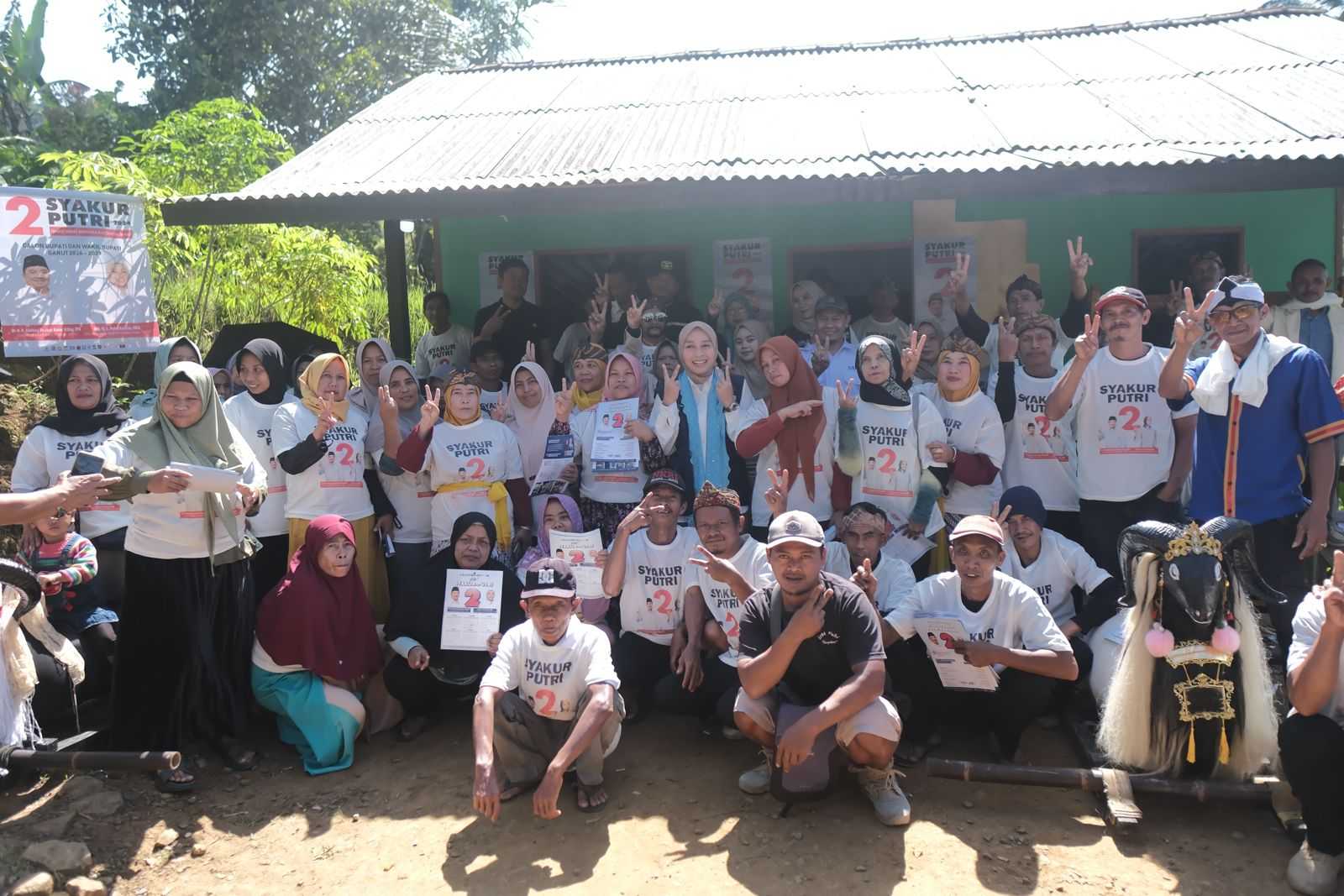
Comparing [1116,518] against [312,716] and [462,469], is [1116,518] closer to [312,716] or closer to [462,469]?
[462,469]

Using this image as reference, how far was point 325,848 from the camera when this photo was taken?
12.9 feet

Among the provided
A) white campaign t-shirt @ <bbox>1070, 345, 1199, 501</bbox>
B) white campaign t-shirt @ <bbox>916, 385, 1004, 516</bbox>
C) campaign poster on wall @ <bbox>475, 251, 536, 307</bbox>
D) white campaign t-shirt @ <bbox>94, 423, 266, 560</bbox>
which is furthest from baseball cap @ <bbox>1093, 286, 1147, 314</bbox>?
campaign poster on wall @ <bbox>475, 251, 536, 307</bbox>

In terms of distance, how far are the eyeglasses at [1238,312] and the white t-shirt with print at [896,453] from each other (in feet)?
4.27

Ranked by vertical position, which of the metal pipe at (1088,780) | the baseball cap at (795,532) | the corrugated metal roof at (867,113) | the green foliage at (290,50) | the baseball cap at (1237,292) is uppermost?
the green foliage at (290,50)

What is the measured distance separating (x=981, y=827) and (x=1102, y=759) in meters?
0.69

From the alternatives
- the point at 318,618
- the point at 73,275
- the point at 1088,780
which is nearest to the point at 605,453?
the point at 318,618

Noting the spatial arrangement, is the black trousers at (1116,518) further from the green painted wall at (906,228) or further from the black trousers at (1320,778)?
the green painted wall at (906,228)

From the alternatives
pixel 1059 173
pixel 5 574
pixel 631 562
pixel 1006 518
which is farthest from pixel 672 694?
pixel 1059 173

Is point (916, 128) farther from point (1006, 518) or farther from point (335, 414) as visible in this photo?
point (335, 414)

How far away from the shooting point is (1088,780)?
12.6ft

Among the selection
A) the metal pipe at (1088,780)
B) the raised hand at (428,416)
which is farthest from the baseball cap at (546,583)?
the metal pipe at (1088,780)

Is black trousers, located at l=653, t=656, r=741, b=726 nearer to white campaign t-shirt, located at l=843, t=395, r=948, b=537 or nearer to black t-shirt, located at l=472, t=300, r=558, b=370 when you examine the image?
white campaign t-shirt, located at l=843, t=395, r=948, b=537

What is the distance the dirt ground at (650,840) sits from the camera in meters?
3.54

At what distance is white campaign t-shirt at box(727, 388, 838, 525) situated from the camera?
16.7 ft
